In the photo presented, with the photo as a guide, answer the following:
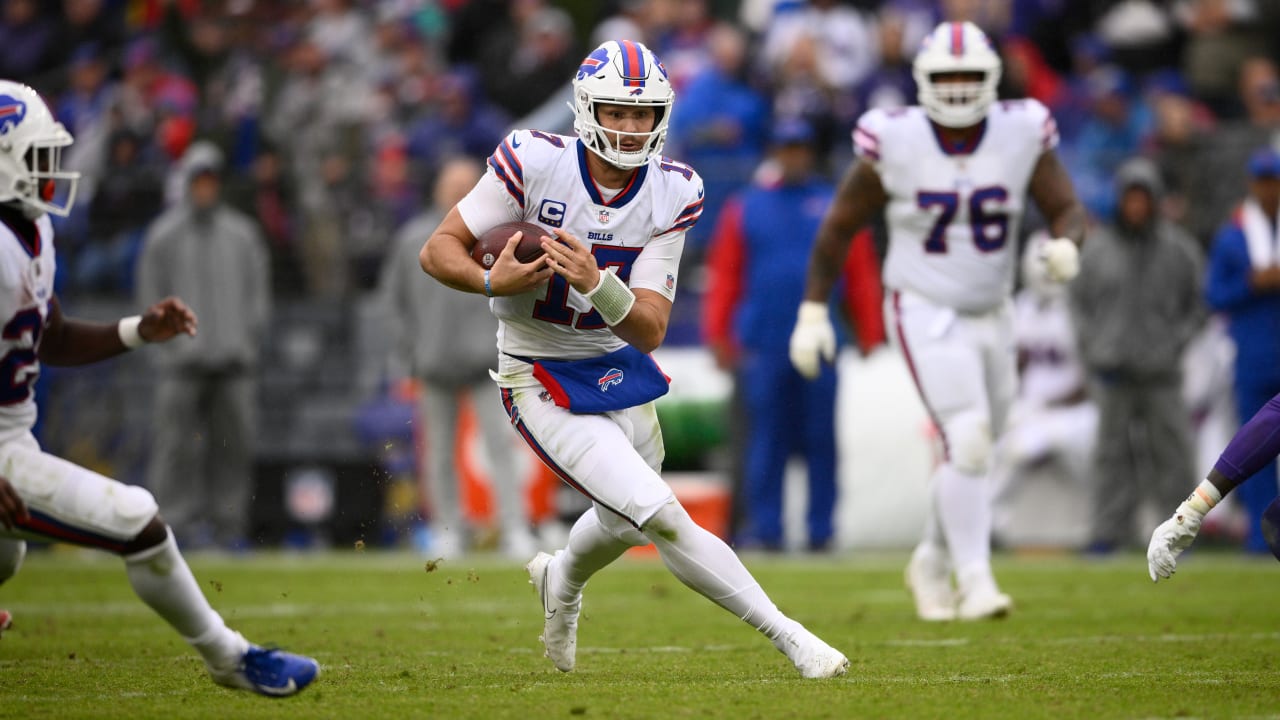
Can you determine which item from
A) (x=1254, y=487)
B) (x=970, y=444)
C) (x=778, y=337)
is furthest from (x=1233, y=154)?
(x=970, y=444)

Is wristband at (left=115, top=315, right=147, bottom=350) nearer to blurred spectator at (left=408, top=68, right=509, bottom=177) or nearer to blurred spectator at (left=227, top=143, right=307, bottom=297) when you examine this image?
blurred spectator at (left=227, top=143, right=307, bottom=297)

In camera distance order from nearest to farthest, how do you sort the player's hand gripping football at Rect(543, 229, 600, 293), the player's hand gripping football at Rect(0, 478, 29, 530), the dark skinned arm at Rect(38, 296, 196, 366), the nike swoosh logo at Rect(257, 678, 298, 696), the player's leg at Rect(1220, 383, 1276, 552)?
the player's hand gripping football at Rect(0, 478, 29, 530) → the nike swoosh logo at Rect(257, 678, 298, 696) → the player's hand gripping football at Rect(543, 229, 600, 293) → the dark skinned arm at Rect(38, 296, 196, 366) → the player's leg at Rect(1220, 383, 1276, 552)

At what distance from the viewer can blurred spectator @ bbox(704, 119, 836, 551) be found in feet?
33.2

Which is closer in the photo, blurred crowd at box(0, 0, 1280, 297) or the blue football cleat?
the blue football cleat

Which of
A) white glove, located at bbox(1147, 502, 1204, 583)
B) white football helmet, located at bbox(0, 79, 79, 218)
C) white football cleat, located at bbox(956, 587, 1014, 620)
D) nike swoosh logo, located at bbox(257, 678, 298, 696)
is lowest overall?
white football cleat, located at bbox(956, 587, 1014, 620)

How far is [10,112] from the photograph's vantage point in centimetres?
464

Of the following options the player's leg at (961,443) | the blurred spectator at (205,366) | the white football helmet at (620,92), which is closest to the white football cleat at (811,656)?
the white football helmet at (620,92)

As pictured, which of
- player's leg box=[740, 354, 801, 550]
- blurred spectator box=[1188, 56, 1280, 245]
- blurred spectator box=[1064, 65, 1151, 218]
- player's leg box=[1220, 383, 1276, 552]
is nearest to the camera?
player's leg box=[1220, 383, 1276, 552]

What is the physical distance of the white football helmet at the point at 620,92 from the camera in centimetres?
504

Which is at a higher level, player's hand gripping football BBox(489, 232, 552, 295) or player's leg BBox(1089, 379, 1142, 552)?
player's hand gripping football BBox(489, 232, 552, 295)

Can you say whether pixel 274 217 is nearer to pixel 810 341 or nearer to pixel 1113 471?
pixel 1113 471

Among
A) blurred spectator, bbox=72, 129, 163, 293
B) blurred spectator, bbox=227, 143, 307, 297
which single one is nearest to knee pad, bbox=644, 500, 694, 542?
blurred spectator, bbox=227, 143, 307, 297

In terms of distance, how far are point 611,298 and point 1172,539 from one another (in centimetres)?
173

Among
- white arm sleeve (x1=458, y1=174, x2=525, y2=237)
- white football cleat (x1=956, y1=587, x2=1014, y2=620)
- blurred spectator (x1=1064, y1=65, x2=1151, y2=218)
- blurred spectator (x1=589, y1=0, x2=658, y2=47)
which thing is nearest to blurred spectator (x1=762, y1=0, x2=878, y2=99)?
blurred spectator (x1=589, y1=0, x2=658, y2=47)
